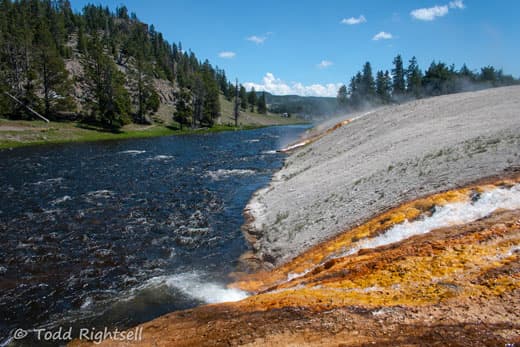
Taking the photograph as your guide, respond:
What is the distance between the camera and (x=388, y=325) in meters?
6.95

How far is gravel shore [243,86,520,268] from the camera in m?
15.8

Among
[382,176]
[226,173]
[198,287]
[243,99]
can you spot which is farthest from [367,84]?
[198,287]

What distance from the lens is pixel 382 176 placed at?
19500 millimetres

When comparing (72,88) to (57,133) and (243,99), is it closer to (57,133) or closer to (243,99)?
(57,133)

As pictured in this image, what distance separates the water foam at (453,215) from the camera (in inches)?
462

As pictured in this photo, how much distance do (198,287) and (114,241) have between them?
6.75 m

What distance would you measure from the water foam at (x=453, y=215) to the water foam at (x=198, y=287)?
4.75 metres

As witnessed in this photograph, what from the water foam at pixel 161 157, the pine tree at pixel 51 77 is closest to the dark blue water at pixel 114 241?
the water foam at pixel 161 157

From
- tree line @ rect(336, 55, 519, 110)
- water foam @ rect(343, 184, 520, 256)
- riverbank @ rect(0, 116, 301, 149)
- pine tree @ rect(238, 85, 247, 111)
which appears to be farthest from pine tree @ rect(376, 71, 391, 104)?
water foam @ rect(343, 184, 520, 256)

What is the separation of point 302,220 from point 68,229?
519 inches

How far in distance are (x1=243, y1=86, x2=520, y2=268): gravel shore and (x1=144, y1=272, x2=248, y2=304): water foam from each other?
285 cm

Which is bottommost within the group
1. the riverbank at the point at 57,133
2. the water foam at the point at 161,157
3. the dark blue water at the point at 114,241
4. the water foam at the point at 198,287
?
the water foam at the point at 198,287

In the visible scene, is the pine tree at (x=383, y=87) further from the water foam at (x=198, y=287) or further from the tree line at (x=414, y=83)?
the water foam at (x=198, y=287)

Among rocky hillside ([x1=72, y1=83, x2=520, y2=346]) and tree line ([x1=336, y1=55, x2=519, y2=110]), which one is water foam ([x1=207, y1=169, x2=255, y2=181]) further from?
tree line ([x1=336, y1=55, x2=519, y2=110])
